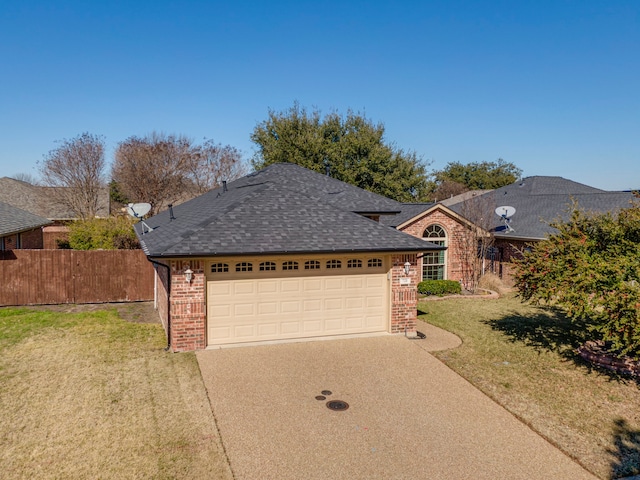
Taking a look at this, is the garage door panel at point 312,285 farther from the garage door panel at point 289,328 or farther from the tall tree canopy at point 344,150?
the tall tree canopy at point 344,150

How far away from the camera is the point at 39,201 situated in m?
36.0

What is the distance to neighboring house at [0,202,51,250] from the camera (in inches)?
722

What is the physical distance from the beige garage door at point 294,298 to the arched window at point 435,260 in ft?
28.2

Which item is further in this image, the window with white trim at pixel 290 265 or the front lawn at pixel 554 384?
the window with white trim at pixel 290 265

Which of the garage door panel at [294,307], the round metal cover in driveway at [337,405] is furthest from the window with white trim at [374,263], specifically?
the round metal cover in driveway at [337,405]

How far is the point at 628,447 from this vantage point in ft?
20.9

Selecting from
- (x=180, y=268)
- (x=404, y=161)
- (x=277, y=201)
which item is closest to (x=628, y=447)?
(x=180, y=268)

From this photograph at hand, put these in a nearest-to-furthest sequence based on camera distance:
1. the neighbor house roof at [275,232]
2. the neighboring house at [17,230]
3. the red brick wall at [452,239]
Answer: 1. the neighbor house roof at [275,232]
2. the neighboring house at [17,230]
3. the red brick wall at [452,239]

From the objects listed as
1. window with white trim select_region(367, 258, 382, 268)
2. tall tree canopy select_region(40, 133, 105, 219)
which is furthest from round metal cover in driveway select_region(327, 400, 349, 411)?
tall tree canopy select_region(40, 133, 105, 219)

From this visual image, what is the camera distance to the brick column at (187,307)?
33.0ft

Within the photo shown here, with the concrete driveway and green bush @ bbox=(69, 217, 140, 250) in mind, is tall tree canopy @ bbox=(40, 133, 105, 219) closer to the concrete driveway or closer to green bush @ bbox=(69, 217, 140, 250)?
green bush @ bbox=(69, 217, 140, 250)

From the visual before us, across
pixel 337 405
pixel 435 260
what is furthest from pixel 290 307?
pixel 435 260

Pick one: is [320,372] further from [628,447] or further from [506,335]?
[506,335]

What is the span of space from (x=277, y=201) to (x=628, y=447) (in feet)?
32.3
